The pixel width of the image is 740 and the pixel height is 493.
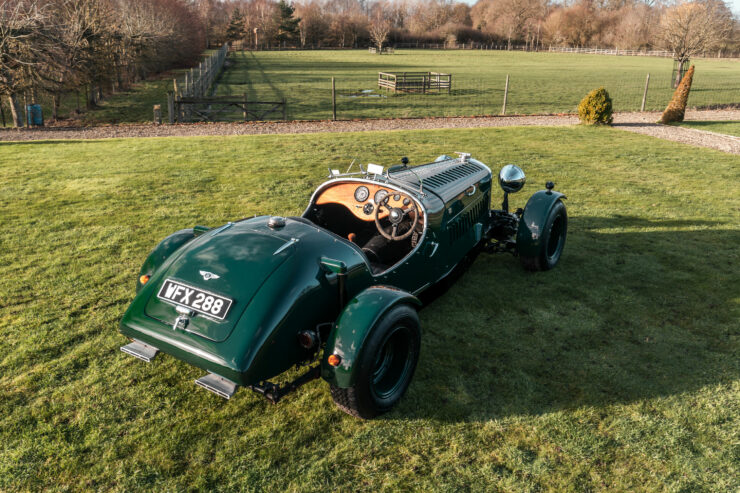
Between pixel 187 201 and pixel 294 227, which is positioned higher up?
pixel 294 227

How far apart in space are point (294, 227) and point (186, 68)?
56566 mm

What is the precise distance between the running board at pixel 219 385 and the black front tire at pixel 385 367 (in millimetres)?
758

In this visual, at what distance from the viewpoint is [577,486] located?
3.40m

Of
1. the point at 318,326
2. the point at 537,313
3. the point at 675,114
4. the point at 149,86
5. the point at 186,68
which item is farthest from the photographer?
the point at 186,68

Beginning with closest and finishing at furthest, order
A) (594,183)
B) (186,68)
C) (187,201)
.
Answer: (187,201) → (594,183) → (186,68)

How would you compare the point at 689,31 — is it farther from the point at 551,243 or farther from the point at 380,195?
the point at 380,195

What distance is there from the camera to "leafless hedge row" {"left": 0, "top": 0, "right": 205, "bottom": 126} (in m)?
18.5

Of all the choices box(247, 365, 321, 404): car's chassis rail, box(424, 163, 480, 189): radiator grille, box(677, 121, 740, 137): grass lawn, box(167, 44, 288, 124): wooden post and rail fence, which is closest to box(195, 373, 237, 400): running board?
box(247, 365, 321, 404): car's chassis rail

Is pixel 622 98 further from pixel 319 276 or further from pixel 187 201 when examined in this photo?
pixel 319 276

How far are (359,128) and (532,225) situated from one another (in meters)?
12.8

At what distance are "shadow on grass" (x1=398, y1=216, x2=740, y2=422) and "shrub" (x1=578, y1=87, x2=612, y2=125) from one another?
11.8 m

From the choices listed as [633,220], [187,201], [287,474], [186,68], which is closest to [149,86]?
[186,68]

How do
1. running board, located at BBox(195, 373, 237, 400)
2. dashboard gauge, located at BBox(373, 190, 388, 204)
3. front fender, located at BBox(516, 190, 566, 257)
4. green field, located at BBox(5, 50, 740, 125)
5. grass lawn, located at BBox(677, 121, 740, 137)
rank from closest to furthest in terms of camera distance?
running board, located at BBox(195, 373, 237, 400) < dashboard gauge, located at BBox(373, 190, 388, 204) < front fender, located at BBox(516, 190, 566, 257) < grass lawn, located at BBox(677, 121, 740, 137) < green field, located at BBox(5, 50, 740, 125)

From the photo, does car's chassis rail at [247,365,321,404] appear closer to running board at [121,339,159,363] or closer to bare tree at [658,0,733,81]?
running board at [121,339,159,363]
